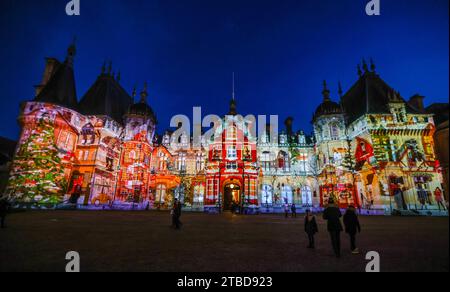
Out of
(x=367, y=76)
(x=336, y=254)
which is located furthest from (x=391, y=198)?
(x=336, y=254)

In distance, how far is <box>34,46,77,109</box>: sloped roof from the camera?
27.5 m

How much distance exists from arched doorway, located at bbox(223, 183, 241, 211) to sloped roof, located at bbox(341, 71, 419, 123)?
69.9 ft

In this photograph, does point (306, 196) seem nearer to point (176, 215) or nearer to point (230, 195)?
point (230, 195)

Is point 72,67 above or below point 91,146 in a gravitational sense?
above

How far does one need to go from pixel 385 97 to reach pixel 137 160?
38948 mm

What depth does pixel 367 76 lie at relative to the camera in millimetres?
34312

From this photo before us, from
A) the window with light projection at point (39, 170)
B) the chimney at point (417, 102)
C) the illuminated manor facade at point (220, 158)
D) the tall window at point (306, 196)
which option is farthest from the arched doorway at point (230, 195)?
the chimney at point (417, 102)

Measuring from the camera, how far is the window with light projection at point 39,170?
23594 millimetres

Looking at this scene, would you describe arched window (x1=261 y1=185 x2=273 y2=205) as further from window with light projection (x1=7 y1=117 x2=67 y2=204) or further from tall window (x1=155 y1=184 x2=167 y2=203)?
window with light projection (x1=7 y1=117 x2=67 y2=204)

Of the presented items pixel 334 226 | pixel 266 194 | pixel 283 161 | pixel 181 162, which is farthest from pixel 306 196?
pixel 334 226

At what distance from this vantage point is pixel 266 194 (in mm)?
34562

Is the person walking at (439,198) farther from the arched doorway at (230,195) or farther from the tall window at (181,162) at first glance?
the tall window at (181,162)

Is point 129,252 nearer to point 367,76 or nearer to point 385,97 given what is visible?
point 385,97

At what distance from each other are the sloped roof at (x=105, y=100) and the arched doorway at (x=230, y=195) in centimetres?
2153
